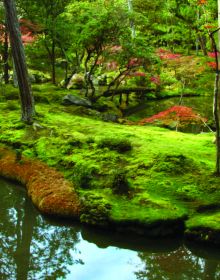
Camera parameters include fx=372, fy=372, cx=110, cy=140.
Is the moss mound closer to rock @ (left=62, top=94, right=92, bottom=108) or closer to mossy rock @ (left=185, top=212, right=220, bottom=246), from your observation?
mossy rock @ (left=185, top=212, right=220, bottom=246)

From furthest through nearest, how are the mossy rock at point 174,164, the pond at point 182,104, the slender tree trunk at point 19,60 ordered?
the pond at point 182,104, the slender tree trunk at point 19,60, the mossy rock at point 174,164

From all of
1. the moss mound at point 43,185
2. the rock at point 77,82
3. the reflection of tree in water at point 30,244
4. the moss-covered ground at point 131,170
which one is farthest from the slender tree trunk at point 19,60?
the rock at point 77,82

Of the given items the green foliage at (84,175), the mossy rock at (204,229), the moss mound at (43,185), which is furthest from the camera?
the green foliage at (84,175)

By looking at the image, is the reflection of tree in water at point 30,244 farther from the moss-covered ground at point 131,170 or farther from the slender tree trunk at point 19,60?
the slender tree trunk at point 19,60

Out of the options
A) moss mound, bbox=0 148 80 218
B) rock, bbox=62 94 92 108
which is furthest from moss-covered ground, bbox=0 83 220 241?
rock, bbox=62 94 92 108

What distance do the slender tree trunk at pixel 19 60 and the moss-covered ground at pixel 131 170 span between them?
0.54 m

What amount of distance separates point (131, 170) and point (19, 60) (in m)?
5.99

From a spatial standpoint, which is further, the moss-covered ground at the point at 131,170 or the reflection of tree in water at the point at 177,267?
the moss-covered ground at the point at 131,170

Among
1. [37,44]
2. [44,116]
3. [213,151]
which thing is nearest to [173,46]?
[37,44]

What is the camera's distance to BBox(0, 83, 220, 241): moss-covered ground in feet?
24.2

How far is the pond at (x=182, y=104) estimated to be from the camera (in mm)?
18766

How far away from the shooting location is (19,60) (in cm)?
1245

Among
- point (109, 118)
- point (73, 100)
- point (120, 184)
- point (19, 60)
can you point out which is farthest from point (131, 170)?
point (73, 100)

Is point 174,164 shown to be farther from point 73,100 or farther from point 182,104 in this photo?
point 182,104
